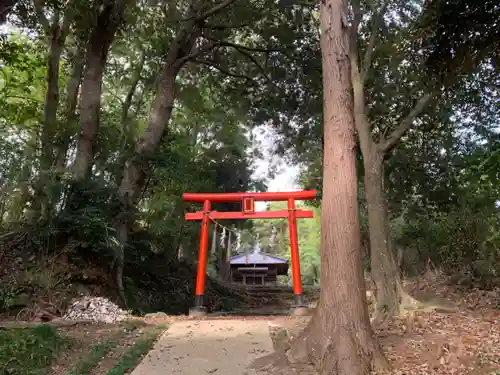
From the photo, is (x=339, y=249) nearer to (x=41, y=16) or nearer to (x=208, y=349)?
(x=208, y=349)

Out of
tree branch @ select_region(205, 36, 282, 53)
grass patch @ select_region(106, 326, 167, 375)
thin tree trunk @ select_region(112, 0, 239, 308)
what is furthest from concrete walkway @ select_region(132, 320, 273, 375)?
tree branch @ select_region(205, 36, 282, 53)

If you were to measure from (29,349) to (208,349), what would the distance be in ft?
7.31

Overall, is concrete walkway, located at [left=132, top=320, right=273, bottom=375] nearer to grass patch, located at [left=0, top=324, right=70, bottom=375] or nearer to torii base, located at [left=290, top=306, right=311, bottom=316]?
grass patch, located at [left=0, top=324, right=70, bottom=375]

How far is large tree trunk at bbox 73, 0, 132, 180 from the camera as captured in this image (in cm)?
995

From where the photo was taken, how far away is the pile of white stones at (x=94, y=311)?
25.1ft

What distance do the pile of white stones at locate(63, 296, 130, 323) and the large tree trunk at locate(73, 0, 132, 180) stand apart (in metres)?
2.92

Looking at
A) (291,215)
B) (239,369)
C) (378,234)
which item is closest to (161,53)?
(291,215)

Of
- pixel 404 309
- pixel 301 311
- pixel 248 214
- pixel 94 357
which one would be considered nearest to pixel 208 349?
pixel 94 357

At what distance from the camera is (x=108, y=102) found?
1731 cm

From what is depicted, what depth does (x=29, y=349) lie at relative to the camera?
17.5ft

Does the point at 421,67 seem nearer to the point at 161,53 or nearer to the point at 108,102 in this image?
the point at 161,53

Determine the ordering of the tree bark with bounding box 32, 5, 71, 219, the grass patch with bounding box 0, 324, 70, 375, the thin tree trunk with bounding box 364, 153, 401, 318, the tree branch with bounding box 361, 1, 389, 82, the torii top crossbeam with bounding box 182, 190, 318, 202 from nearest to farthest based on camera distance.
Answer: the grass patch with bounding box 0, 324, 70, 375
the thin tree trunk with bounding box 364, 153, 401, 318
the tree branch with bounding box 361, 1, 389, 82
the tree bark with bounding box 32, 5, 71, 219
the torii top crossbeam with bounding box 182, 190, 318, 202

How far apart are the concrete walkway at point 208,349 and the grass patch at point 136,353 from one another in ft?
0.35

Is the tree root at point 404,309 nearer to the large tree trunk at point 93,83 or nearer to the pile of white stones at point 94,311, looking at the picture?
the pile of white stones at point 94,311
